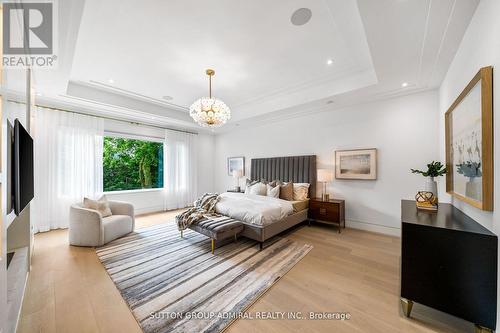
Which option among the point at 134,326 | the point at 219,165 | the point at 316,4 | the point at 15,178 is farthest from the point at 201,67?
the point at 219,165

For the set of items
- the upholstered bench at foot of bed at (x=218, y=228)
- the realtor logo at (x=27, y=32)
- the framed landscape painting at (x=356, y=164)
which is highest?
the realtor logo at (x=27, y=32)

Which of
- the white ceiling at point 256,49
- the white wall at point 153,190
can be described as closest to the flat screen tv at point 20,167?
the white ceiling at point 256,49

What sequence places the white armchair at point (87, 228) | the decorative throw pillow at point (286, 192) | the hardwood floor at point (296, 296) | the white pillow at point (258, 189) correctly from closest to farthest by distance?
the hardwood floor at point (296, 296) → the white armchair at point (87, 228) → the decorative throw pillow at point (286, 192) → the white pillow at point (258, 189)

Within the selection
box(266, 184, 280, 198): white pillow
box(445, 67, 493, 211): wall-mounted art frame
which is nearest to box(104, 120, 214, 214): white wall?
box(266, 184, 280, 198): white pillow

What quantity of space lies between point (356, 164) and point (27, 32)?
5223 millimetres

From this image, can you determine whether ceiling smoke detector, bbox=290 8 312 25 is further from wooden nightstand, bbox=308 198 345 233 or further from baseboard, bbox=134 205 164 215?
baseboard, bbox=134 205 164 215

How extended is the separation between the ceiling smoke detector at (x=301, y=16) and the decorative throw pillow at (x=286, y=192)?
10.3ft

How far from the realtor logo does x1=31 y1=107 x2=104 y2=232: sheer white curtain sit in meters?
2.21

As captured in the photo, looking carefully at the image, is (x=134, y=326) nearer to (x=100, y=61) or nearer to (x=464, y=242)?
(x=464, y=242)

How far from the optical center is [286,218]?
3.62 meters

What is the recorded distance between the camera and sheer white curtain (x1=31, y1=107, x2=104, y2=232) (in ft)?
12.6

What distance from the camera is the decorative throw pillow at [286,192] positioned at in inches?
172

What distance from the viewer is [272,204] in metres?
3.59

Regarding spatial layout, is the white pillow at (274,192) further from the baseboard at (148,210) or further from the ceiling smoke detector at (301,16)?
the baseboard at (148,210)
